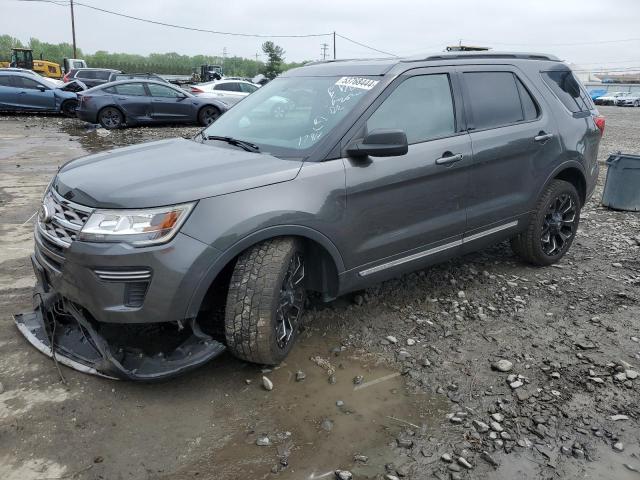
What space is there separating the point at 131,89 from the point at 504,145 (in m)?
13.6

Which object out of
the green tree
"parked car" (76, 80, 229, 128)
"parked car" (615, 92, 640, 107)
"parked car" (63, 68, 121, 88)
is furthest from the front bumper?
the green tree

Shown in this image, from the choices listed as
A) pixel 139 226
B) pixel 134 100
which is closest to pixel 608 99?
pixel 134 100

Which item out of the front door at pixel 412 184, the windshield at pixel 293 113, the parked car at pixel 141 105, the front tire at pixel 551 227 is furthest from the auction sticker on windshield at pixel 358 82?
the parked car at pixel 141 105

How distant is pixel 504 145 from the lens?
14.1ft

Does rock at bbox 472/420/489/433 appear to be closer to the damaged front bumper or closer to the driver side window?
the damaged front bumper

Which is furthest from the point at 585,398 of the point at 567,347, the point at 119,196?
the point at 119,196

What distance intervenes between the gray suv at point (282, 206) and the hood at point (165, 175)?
1 centimetres

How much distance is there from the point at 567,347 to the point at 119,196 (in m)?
3.04

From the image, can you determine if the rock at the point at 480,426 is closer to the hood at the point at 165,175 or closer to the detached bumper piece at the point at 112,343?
the detached bumper piece at the point at 112,343

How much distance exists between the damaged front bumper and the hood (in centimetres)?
68

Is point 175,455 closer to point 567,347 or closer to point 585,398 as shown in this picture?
point 585,398

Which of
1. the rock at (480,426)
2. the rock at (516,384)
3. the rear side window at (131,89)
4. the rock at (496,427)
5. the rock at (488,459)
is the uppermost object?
the rear side window at (131,89)

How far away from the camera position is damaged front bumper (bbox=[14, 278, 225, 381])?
296cm

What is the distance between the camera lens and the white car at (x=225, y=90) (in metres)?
18.3
